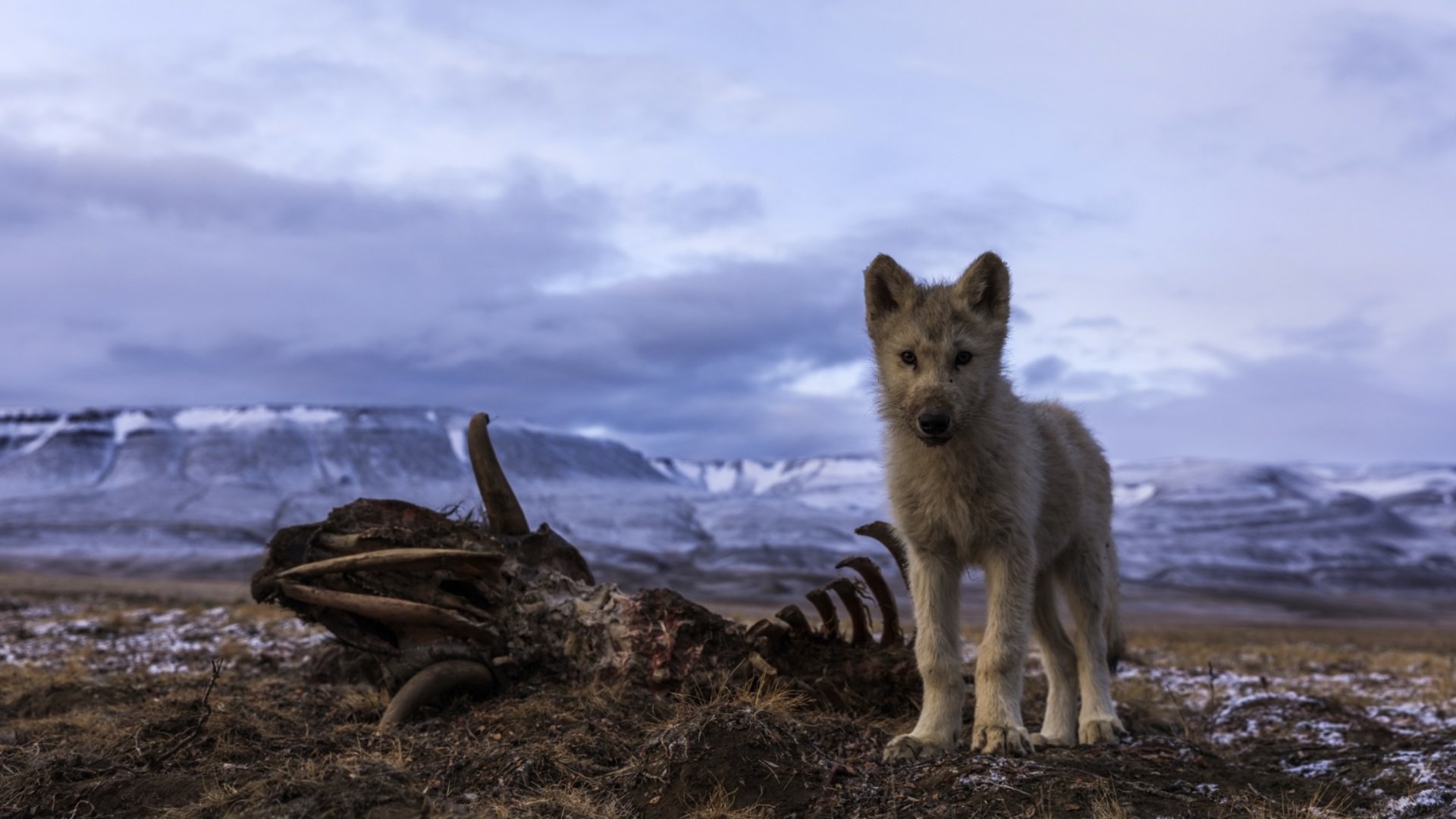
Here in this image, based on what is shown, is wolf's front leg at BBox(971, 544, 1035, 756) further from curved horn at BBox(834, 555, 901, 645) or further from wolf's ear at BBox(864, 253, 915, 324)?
wolf's ear at BBox(864, 253, 915, 324)

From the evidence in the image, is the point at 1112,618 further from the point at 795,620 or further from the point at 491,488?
the point at 491,488

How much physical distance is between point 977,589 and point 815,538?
120 ft

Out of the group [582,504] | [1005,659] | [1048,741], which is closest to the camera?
[1005,659]

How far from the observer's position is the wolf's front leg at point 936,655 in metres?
6.61

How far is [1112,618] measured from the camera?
343 inches

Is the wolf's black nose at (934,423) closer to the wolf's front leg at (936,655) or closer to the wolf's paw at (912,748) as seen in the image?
the wolf's front leg at (936,655)

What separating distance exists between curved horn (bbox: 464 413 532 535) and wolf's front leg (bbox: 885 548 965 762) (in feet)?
11.5

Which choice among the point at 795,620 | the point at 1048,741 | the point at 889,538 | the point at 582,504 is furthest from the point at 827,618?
the point at 582,504

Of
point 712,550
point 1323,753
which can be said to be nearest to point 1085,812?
point 1323,753

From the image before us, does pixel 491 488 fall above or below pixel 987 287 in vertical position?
below

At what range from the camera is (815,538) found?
Result: 4092 inches

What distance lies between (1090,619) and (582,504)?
109448mm

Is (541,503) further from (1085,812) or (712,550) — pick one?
(1085,812)

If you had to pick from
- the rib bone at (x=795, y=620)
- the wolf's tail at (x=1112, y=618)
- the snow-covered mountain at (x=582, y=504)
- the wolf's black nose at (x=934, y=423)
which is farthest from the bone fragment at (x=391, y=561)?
the snow-covered mountain at (x=582, y=504)
